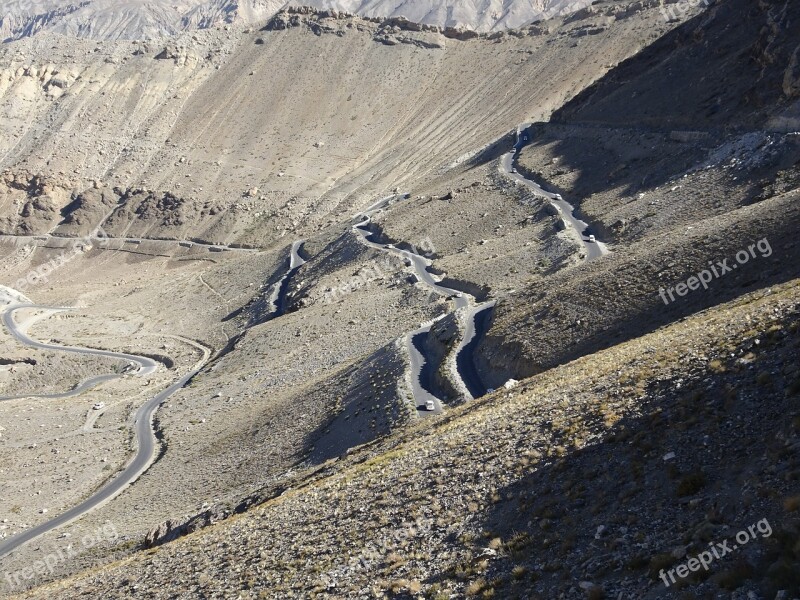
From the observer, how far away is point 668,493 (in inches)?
564

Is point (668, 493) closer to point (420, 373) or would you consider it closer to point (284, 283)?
point (420, 373)

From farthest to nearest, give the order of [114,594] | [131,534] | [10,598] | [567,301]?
[567,301], [131,534], [10,598], [114,594]

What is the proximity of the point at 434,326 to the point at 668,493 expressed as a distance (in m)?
30.4

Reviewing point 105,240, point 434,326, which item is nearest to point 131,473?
point 434,326

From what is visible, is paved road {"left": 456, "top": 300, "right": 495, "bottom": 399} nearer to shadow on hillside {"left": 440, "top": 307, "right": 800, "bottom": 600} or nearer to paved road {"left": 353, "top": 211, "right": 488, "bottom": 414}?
paved road {"left": 353, "top": 211, "right": 488, "bottom": 414}

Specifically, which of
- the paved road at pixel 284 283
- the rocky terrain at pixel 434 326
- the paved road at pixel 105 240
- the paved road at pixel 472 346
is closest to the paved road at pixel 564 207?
the rocky terrain at pixel 434 326

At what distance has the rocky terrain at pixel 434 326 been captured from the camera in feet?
51.0

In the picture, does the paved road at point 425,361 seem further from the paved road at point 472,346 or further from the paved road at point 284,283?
the paved road at point 284,283

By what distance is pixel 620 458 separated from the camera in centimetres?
1648

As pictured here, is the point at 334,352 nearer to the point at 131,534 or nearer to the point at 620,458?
the point at 131,534

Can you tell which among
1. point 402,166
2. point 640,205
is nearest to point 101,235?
point 402,166

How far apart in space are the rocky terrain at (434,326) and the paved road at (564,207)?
19.9 inches

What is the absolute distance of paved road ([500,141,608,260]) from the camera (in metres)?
50.1

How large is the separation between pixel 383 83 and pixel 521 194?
263ft
